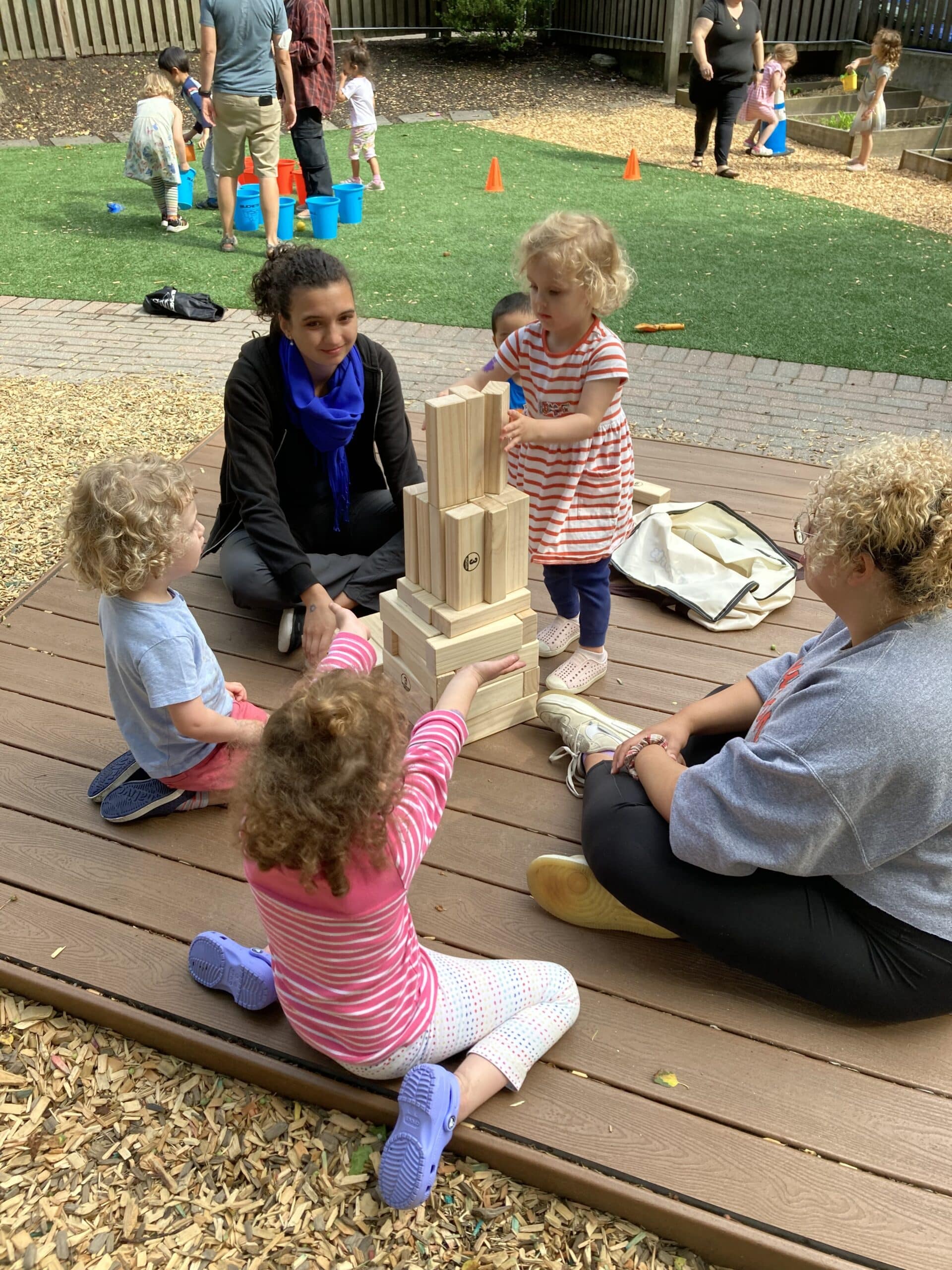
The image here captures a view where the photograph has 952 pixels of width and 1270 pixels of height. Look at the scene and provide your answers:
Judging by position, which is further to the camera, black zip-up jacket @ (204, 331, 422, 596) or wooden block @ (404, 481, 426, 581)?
black zip-up jacket @ (204, 331, 422, 596)

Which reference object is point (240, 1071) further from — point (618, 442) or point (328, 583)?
point (618, 442)

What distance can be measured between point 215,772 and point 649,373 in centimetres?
414

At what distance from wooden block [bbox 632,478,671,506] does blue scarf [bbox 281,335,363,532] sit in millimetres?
1281

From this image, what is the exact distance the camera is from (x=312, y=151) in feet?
27.5

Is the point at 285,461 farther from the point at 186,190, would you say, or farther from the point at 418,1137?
the point at 186,190

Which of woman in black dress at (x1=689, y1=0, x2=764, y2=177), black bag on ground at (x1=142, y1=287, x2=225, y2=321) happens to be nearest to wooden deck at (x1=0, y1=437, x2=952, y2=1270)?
black bag on ground at (x1=142, y1=287, x2=225, y2=321)

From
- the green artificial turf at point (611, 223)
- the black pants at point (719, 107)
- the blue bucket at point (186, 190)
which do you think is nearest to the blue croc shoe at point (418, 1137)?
the green artificial turf at point (611, 223)

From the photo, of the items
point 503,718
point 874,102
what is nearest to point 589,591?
point 503,718

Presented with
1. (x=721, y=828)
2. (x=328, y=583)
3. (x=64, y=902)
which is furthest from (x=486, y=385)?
(x=64, y=902)

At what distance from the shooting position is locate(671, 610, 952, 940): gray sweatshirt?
179 centimetres

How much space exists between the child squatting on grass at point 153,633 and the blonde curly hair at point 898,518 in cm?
128

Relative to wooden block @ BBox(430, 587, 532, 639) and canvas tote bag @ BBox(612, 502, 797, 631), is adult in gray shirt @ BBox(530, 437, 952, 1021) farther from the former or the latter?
canvas tote bag @ BBox(612, 502, 797, 631)

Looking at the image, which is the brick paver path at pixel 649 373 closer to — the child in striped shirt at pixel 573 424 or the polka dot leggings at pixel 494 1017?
the child in striped shirt at pixel 573 424

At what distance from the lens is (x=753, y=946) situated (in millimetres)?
2047
